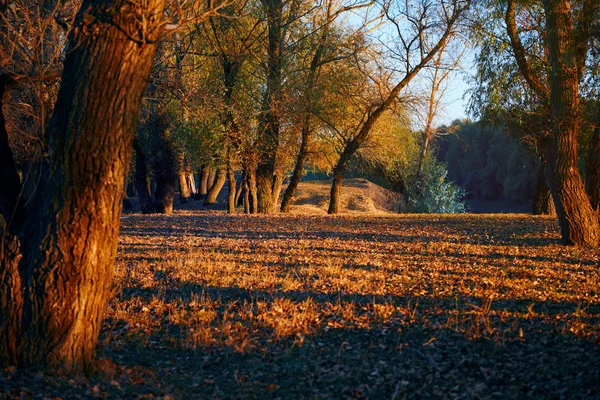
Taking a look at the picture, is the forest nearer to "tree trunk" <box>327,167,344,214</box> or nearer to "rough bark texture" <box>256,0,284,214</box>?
"rough bark texture" <box>256,0,284,214</box>

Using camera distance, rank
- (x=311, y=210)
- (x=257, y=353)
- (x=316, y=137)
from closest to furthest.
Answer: (x=257, y=353) < (x=316, y=137) < (x=311, y=210)

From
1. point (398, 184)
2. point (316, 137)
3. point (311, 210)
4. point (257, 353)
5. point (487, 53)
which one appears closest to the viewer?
point (257, 353)

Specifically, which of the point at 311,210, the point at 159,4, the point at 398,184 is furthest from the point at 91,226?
the point at 398,184

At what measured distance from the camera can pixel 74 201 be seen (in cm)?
494

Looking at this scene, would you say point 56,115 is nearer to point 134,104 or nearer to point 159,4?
point 134,104

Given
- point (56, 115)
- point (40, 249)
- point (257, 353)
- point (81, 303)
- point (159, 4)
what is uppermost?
point (159, 4)

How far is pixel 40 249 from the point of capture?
4953 millimetres

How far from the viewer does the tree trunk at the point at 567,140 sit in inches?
480

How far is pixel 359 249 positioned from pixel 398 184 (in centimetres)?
2963

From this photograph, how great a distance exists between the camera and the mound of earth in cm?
3515

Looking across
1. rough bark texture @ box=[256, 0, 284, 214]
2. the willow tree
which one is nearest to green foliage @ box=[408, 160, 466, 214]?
rough bark texture @ box=[256, 0, 284, 214]

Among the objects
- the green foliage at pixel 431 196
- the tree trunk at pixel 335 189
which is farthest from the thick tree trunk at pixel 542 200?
the green foliage at pixel 431 196

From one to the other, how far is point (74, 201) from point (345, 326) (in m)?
3.48

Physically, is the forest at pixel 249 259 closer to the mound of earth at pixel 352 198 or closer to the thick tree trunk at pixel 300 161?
the thick tree trunk at pixel 300 161
